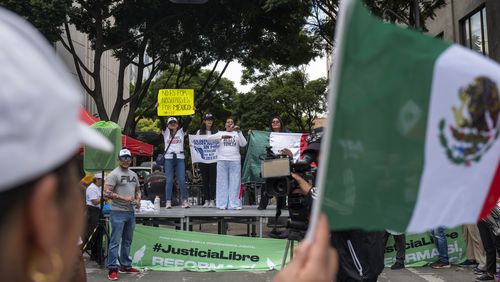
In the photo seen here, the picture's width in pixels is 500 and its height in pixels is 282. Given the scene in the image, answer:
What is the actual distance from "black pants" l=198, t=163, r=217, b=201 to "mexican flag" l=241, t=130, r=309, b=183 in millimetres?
697

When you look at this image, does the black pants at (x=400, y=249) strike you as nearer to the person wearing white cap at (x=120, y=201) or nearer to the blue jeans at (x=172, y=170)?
the blue jeans at (x=172, y=170)

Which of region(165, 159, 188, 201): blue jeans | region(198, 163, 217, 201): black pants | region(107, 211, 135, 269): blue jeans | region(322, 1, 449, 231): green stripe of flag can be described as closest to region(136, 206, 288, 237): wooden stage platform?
region(165, 159, 188, 201): blue jeans

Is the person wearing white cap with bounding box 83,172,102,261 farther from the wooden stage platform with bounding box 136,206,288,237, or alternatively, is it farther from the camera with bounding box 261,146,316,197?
the camera with bounding box 261,146,316,197

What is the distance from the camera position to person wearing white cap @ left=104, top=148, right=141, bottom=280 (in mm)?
8711

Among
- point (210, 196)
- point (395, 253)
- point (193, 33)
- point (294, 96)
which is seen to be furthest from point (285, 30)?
point (294, 96)

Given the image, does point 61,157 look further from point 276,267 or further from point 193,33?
point 193,33

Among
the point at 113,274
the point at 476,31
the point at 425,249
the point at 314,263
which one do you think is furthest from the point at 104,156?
the point at 476,31

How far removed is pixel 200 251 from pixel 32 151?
9.03m

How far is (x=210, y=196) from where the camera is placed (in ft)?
38.4

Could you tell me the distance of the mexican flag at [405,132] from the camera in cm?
141

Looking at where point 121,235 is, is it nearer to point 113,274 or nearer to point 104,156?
point 113,274

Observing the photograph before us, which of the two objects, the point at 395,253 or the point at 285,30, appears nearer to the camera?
the point at 395,253

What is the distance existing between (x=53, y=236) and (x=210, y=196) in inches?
429

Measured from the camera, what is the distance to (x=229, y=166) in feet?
35.0
